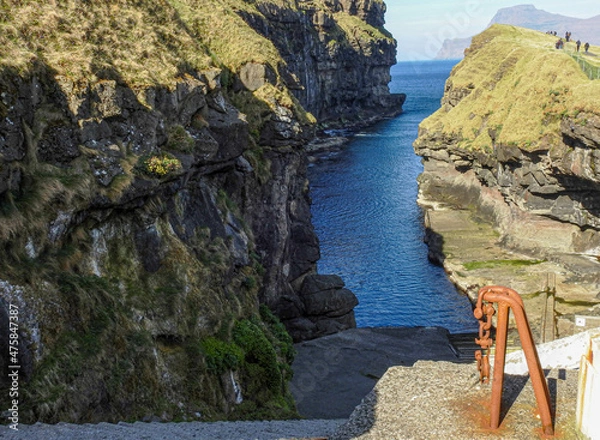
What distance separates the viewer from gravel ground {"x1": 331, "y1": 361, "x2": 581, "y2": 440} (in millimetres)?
14508

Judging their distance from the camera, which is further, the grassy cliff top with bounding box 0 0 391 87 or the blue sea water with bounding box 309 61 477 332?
the blue sea water with bounding box 309 61 477 332

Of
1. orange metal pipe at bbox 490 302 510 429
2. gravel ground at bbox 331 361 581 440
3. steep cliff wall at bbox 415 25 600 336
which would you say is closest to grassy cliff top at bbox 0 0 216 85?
gravel ground at bbox 331 361 581 440

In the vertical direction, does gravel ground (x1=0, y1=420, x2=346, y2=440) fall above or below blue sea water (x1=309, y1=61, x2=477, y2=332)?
above

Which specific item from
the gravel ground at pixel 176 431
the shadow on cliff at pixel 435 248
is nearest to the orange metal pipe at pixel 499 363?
the gravel ground at pixel 176 431

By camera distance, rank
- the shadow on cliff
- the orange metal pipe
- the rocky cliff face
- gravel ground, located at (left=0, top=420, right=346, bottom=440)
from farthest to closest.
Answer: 1. the rocky cliff face
2. the shadow on cliff
3. gravel ground, located at (left=0, top=420, right=346, bottom=440)
4. the orange metal pipe

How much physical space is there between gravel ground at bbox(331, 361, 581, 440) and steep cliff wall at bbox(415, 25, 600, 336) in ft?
149

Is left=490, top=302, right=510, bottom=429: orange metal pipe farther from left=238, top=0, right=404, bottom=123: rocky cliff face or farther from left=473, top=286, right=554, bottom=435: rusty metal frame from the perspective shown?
left=238, top=0, right=404, bottom=123: rocky cliff face

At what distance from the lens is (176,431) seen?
63.5 feet

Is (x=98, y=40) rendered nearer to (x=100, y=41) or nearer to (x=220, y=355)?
(x=100, y=41)

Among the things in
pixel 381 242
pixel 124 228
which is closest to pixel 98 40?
pixel 124 228

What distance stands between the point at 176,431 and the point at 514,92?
80.6m

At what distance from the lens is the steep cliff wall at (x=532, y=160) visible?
6278cm

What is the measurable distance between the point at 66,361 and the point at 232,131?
69.5ft

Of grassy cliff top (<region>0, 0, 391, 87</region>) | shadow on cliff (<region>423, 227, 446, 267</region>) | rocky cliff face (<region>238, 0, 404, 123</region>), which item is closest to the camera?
grassy cliff top (<region>0, 0, 391, 87</region>)
